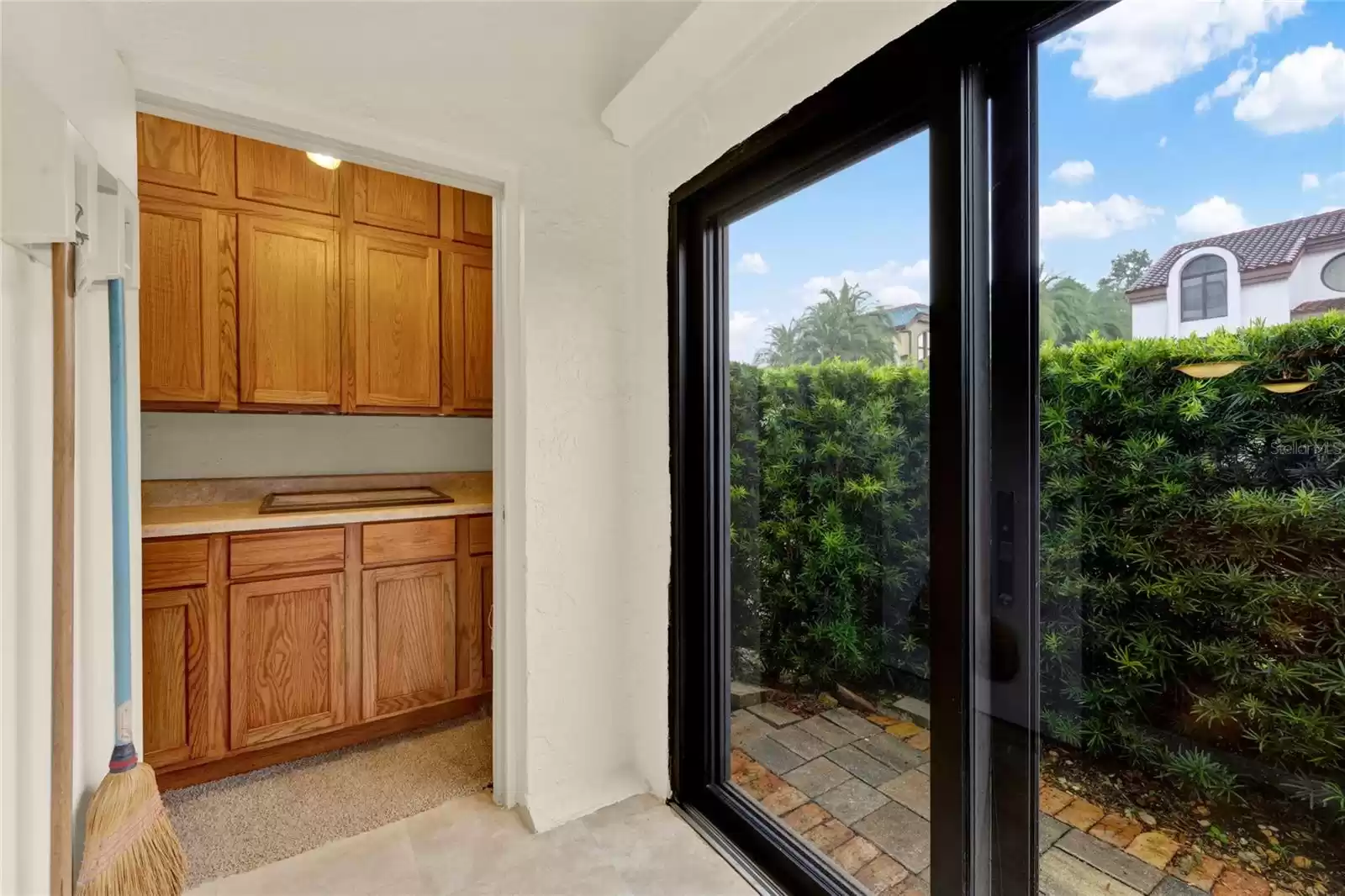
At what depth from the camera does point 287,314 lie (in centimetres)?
230

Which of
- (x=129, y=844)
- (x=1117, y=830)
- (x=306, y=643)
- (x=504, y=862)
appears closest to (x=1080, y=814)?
(x=1117, y=830)

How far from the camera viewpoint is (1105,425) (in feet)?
2.95

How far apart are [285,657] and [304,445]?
975mm

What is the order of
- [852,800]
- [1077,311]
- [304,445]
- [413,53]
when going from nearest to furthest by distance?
[1077,311] → [852,800] → [413,53] → [304,445]

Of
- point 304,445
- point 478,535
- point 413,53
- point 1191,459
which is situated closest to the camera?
point 1191,459

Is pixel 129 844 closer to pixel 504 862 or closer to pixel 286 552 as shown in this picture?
pixel 504 862

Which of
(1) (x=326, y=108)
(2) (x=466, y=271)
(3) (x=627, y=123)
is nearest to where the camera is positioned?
(1) (x=326, y=108)

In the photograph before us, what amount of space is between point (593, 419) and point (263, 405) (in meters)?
1.47

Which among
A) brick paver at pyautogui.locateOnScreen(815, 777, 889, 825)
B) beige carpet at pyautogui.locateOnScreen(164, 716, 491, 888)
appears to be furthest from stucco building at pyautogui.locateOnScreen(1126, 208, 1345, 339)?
beige carpet at pyautogui.locateOnScreen(164, 716, 491, 888)

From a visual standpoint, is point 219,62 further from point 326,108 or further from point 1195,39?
point 1195,39

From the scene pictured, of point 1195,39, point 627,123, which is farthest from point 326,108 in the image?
point 1195,39

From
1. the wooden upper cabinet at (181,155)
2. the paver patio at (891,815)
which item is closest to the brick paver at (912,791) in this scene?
the paver patio at (891,815)

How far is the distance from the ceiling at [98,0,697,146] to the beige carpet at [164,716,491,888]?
1937 millimetres

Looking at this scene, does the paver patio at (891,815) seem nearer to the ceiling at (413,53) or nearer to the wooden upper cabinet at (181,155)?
the ceiling at (413,53)
